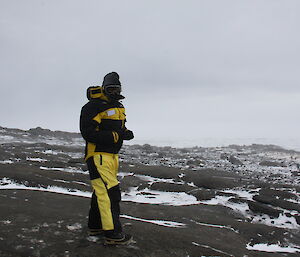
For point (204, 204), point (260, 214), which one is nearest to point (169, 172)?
point (204, 204)

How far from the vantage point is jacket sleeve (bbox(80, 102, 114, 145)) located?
6212 mm

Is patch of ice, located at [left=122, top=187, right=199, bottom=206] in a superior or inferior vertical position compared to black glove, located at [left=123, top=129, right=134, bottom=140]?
inferior

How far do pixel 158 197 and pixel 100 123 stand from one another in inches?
331

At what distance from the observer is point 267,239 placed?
30.3ft

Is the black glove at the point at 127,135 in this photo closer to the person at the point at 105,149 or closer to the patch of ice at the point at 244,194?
the person at the point at 105,149

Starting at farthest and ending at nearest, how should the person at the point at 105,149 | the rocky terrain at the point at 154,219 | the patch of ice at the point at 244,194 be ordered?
the patch of ice at the point at 244,194 → the person at the point at 105,149 → the rocky terrain at the point at 154,219

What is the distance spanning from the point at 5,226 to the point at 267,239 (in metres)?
7.59

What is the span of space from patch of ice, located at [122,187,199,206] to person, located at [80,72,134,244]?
6.45 meters

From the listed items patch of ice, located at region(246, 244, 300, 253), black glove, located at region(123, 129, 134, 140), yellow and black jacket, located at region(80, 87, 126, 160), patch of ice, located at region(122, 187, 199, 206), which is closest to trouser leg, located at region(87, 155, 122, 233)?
yellow and black jacket, located at region(80, 87, 126, 160)

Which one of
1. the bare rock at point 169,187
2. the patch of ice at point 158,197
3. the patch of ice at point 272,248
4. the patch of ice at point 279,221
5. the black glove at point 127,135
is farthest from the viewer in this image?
the bare rock at point 169,187

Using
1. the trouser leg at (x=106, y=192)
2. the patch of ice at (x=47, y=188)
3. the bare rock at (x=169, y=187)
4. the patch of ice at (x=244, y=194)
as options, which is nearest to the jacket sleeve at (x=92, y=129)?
the trouser leg at (x=106, y=192)

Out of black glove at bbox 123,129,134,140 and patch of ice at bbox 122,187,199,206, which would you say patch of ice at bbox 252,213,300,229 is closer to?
patch of ice at bbox 122,187,199,206

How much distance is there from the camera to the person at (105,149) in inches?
244

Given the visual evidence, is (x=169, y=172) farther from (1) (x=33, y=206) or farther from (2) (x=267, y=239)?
(1) (x=33, y=206)
